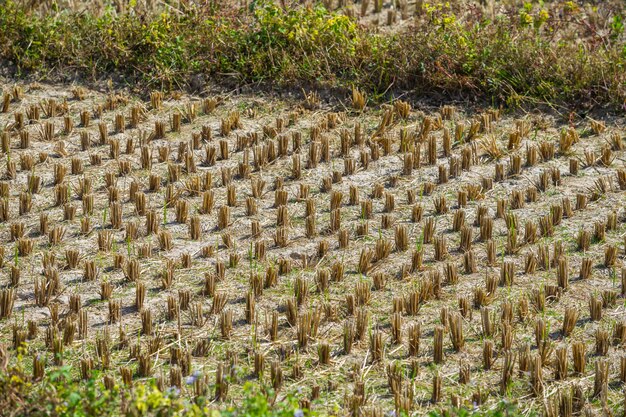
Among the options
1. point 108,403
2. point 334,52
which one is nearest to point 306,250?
point 108,403

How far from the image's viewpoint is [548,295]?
6664 mm

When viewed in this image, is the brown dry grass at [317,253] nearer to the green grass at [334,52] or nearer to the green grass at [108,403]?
the green grass at [334,52]

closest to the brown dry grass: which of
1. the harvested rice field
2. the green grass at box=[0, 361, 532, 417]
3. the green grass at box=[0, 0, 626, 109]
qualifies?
the harvested rice field

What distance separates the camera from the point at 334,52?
962cm

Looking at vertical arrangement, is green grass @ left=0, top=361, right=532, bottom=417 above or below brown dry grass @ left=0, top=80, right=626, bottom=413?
above

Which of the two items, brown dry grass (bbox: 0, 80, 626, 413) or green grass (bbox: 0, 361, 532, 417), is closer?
green grass (bbox: 0, 361, 532, 417)

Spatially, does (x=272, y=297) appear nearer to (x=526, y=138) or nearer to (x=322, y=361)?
(x=322, y=361)

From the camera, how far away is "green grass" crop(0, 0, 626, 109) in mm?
9273

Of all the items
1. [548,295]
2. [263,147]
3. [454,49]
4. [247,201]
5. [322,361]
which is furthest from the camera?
[454,49]

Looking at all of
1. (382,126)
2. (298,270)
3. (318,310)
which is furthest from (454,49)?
(318,310)

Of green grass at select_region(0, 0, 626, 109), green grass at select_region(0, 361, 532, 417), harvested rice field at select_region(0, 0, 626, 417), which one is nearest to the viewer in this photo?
green grass at select_region(0, 361, 532, 417)

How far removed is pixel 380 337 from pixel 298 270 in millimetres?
1078

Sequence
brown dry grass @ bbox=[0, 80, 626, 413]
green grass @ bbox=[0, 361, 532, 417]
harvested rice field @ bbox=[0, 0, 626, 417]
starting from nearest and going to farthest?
green grass @ bbox=[0, 361, 532, 417] < harvested rice field @ bbox=[0, 0, 626, 417] < brown dry grass @ bbox=[0, 80, 626, 413]

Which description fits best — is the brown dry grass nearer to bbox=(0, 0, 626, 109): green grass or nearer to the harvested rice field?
the harvested rice field
